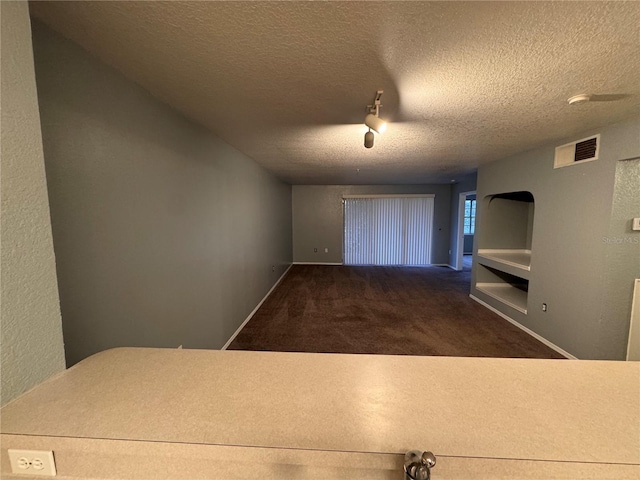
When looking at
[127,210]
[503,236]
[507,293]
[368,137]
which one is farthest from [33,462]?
[503,236]

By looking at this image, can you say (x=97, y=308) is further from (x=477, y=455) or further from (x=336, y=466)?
(x=477, y=455)

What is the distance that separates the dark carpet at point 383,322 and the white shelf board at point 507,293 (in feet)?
0.84

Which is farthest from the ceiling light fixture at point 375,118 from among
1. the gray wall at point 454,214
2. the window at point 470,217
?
the window at point 470,217

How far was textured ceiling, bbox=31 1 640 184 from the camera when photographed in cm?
96

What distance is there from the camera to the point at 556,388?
0.73 m

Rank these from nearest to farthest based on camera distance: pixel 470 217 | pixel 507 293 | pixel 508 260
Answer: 1. pixel 508 260
2. pixel 507 293
3. pixel 470 217

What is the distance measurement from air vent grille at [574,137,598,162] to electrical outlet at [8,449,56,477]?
3.83m

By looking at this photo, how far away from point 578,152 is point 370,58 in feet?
8.44

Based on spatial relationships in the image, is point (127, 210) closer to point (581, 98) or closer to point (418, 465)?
point (418, 465)

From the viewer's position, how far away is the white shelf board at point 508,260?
3253mm

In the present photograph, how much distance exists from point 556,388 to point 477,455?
1.32ft

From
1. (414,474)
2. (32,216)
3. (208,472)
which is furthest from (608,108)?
(32,216)

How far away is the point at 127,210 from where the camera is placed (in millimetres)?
1458

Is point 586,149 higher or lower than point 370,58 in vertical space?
lower
